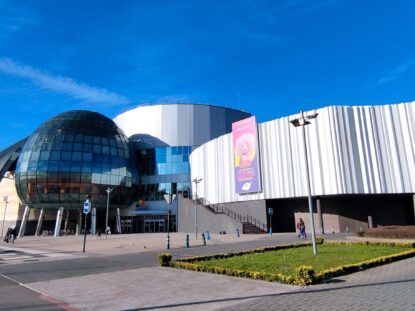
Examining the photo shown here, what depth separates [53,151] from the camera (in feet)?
197

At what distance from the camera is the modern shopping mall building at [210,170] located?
129ft

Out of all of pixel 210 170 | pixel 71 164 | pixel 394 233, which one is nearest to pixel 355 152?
pixel 394 233

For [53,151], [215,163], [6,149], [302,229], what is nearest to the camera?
[302,229]

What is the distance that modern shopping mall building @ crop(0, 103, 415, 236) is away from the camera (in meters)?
39.4

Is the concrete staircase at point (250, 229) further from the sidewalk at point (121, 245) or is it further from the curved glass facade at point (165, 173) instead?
the curved glass facade at point (165, 173)

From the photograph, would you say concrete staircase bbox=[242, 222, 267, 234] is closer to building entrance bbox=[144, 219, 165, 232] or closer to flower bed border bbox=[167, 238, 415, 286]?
building entrance bbox=[144, 219, 165, 232]

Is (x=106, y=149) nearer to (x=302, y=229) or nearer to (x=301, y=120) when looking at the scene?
(x=302, y=229)

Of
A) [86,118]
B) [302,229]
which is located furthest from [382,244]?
[86,118]

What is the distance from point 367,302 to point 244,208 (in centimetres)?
4100

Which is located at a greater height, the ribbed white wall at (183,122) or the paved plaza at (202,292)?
the ribbed white wall at (183,122)

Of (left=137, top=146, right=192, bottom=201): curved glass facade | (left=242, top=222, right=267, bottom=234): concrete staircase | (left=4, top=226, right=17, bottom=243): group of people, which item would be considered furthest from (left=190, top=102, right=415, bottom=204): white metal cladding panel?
(left=4, top=226, right=17, bottom=243): group of people

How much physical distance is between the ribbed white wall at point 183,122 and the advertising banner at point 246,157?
2156 cm

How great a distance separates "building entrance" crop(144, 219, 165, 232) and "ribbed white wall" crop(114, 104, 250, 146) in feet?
49.1

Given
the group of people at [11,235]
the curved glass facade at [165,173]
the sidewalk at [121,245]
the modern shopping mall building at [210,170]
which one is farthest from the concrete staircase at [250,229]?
the group of people at [11,235]
